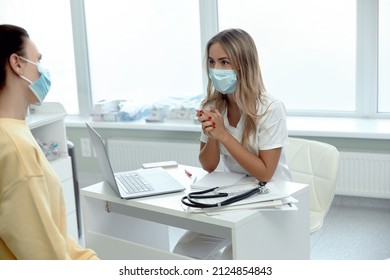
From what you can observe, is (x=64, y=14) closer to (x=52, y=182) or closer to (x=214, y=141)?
(x=214, y=141)

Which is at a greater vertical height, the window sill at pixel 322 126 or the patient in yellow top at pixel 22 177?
the patient in yellow top at pixel 22 177

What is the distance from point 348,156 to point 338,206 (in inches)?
14.3

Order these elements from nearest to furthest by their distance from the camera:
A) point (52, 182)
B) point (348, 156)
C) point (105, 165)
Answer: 1. point (52, 182)
2. point (105, 165)
3. point (348, 156)

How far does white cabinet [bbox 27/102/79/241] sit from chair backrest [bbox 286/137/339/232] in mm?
1245

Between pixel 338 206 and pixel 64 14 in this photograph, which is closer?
pixel 338 206

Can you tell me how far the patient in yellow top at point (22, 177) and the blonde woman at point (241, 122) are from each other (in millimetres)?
802

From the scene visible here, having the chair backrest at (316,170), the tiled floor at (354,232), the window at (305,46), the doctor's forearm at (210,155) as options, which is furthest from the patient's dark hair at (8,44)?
the window at (305,46)

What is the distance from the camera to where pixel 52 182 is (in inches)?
67.4

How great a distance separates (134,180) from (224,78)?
53 cm

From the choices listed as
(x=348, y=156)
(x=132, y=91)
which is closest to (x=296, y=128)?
(x=348, y=156)

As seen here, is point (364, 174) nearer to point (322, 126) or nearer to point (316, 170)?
point (322, 126)

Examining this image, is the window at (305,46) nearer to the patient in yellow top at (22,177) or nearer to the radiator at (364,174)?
the radiator at (364,174)

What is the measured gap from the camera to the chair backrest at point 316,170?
2.58 metres
